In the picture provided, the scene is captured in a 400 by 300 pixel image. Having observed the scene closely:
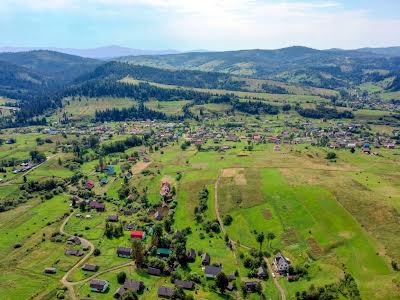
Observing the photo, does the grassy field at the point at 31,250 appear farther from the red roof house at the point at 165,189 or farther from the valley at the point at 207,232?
the red roof house at the point at 165,189

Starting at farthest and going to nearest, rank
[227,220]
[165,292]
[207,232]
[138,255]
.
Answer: [227,220]
[207,232]
[138,255]
[165,292]

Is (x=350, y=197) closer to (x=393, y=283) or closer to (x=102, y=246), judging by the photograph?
(x=393, y=283)

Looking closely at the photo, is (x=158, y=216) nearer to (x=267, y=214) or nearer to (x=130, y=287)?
(x=267, y=214)

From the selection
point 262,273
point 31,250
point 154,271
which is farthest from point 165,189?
point 262,273

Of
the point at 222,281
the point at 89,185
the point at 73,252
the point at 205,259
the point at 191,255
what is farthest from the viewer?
the point at 89,185

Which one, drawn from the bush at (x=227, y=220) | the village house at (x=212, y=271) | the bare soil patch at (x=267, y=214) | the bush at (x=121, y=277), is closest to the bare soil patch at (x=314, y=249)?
the bare soil patch at (x=267, y=214)

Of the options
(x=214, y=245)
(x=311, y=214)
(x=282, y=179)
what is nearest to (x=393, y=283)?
(x=311, y=214)
